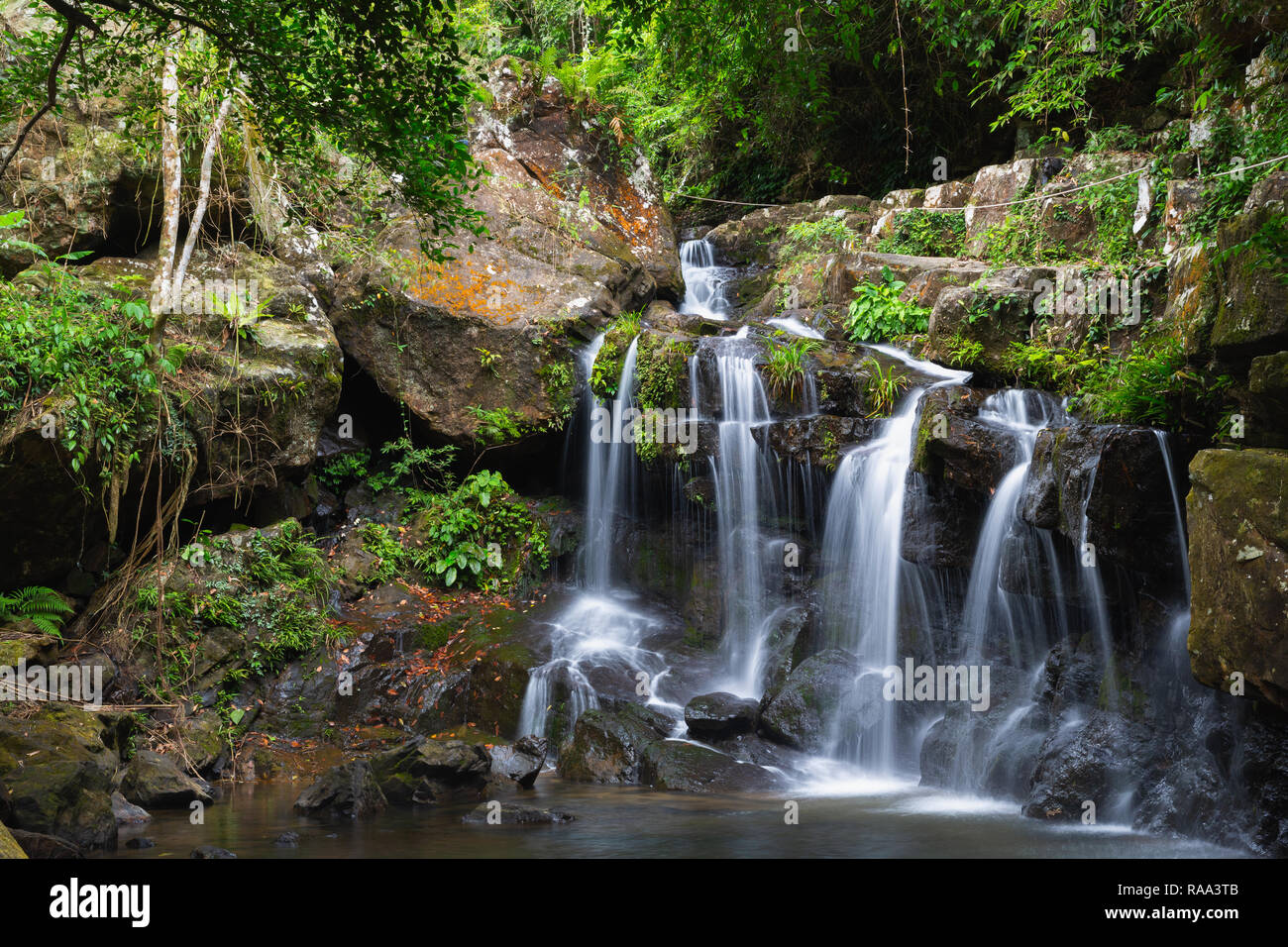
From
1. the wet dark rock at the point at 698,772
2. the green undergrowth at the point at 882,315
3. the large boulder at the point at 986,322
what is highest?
the green undergrowth at the point at 882,315

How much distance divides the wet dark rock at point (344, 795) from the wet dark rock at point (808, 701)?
375 centimetres

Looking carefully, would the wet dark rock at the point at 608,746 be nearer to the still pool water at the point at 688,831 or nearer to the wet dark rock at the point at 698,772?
the wet dark rock at the point at 698,772

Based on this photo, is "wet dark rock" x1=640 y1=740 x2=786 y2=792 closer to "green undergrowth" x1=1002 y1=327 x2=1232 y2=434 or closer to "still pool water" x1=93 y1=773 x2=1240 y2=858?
"still pool water" x1=93 y1=773 x2=1240 y2=858

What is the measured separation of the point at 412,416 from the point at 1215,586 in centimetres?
966

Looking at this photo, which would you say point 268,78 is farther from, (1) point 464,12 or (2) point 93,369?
(1) point 464,12

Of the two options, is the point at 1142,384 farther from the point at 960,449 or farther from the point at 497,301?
the point at 497,301

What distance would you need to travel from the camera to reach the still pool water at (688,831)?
553 cm

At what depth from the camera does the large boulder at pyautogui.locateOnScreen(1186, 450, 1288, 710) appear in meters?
4.53

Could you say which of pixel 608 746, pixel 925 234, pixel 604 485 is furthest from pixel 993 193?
pixel 608 746

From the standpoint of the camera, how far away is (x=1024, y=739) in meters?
7.06

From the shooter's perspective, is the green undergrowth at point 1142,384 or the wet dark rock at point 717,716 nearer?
the green undergrowth at point 1142,384

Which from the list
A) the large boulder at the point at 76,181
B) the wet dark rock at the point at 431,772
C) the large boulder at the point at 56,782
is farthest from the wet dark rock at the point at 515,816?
the large boulder at the point at 76,181

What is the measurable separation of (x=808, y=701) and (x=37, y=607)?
25.0ft
